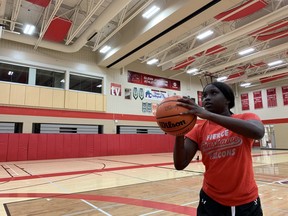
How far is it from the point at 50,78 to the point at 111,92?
3.89 m

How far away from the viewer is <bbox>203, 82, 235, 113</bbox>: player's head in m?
1.49

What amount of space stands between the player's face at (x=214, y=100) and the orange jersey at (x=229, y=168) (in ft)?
0.43

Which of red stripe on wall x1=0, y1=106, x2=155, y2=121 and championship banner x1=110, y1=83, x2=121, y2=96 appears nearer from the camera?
red stripe on wall x1=0, y1=106, x2=155, y2=121

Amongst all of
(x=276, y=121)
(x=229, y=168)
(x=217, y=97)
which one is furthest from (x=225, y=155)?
(x=276, y=121)

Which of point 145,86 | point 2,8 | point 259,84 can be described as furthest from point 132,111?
point 259,84

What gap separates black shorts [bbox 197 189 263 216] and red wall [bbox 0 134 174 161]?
1236cm

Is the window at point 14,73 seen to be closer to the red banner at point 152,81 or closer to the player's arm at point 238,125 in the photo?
the red banner at point 152,81

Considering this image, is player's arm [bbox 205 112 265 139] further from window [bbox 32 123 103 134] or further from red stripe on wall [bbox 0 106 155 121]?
window [bbox 32 123 103 134]

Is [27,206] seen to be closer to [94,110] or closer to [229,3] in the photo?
[229,3]

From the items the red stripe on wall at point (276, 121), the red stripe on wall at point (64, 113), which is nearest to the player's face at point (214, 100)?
the red stripe on wall at point (64, 113)

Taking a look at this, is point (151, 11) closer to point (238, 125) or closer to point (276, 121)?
point (238, 125)

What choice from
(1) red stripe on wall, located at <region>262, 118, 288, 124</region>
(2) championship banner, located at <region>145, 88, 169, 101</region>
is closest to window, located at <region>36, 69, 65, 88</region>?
(2) championship banner, located at <region>145, 88, 169, 101</region>

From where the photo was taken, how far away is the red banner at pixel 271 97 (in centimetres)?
2131

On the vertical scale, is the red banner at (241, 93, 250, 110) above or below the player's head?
above
